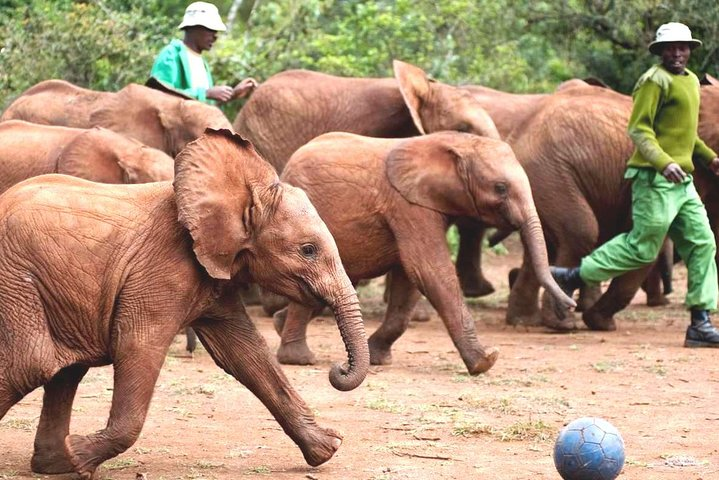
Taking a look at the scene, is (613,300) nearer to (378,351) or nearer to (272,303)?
(378,351)

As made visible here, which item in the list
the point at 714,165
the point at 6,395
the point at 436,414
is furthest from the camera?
the point at 714,165


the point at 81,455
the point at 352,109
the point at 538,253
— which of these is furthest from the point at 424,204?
the point at 81,455

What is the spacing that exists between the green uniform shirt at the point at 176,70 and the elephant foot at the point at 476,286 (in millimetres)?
3499

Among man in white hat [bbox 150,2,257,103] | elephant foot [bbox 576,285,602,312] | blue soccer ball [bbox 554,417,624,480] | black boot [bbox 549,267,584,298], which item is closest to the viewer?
blue soccer ball [bbox 554,417,624,480]

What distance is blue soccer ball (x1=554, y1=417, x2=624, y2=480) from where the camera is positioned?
241 inches

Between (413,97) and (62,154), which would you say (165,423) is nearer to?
(62,154)

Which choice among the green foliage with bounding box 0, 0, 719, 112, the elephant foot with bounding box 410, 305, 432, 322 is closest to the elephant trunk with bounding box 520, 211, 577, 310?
the elephant foot with bounding box 410, 305, 432, 322

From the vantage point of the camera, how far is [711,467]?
22.8 feet

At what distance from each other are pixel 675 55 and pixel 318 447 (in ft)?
16.1

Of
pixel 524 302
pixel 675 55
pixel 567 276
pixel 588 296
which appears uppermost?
pixel 675 55

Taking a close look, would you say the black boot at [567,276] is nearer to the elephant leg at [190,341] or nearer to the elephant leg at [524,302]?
the elephant leg at [524,302]

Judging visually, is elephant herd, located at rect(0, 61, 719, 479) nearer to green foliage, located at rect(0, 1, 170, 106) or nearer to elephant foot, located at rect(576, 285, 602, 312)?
elephant foot, located at rect(576, 285, 602, 312)

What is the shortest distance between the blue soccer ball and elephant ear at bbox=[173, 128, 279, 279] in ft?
5.21

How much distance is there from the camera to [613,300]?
12219 mm
